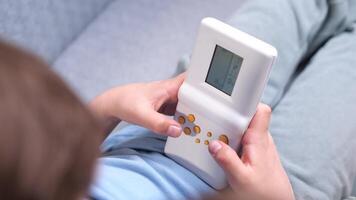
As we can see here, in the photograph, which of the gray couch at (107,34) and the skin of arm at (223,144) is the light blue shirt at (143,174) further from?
the gray couch at (107,34)

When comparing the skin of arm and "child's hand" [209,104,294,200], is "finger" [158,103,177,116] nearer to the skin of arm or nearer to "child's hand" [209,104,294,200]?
the skin of arm

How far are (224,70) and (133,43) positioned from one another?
0.43m

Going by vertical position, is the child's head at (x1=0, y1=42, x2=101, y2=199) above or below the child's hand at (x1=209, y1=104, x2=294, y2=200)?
above

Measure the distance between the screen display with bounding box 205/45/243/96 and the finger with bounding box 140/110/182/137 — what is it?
64 millimetres

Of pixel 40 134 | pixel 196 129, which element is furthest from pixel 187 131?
pixel 40 134

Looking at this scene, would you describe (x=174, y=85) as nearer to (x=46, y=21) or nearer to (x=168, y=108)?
(x=168, y=108)

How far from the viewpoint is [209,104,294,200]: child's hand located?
0.57 meters

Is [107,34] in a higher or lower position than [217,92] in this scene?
lower

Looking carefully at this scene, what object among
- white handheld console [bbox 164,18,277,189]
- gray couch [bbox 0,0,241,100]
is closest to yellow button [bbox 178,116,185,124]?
white handheld console [bbox 164,18,277,189]

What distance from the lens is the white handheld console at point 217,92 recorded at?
0.54 m

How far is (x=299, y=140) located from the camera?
0.72 meters

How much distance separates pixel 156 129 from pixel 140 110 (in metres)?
0.03

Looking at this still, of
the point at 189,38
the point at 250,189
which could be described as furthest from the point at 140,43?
the point at 250,189

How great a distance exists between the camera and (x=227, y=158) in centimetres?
57
